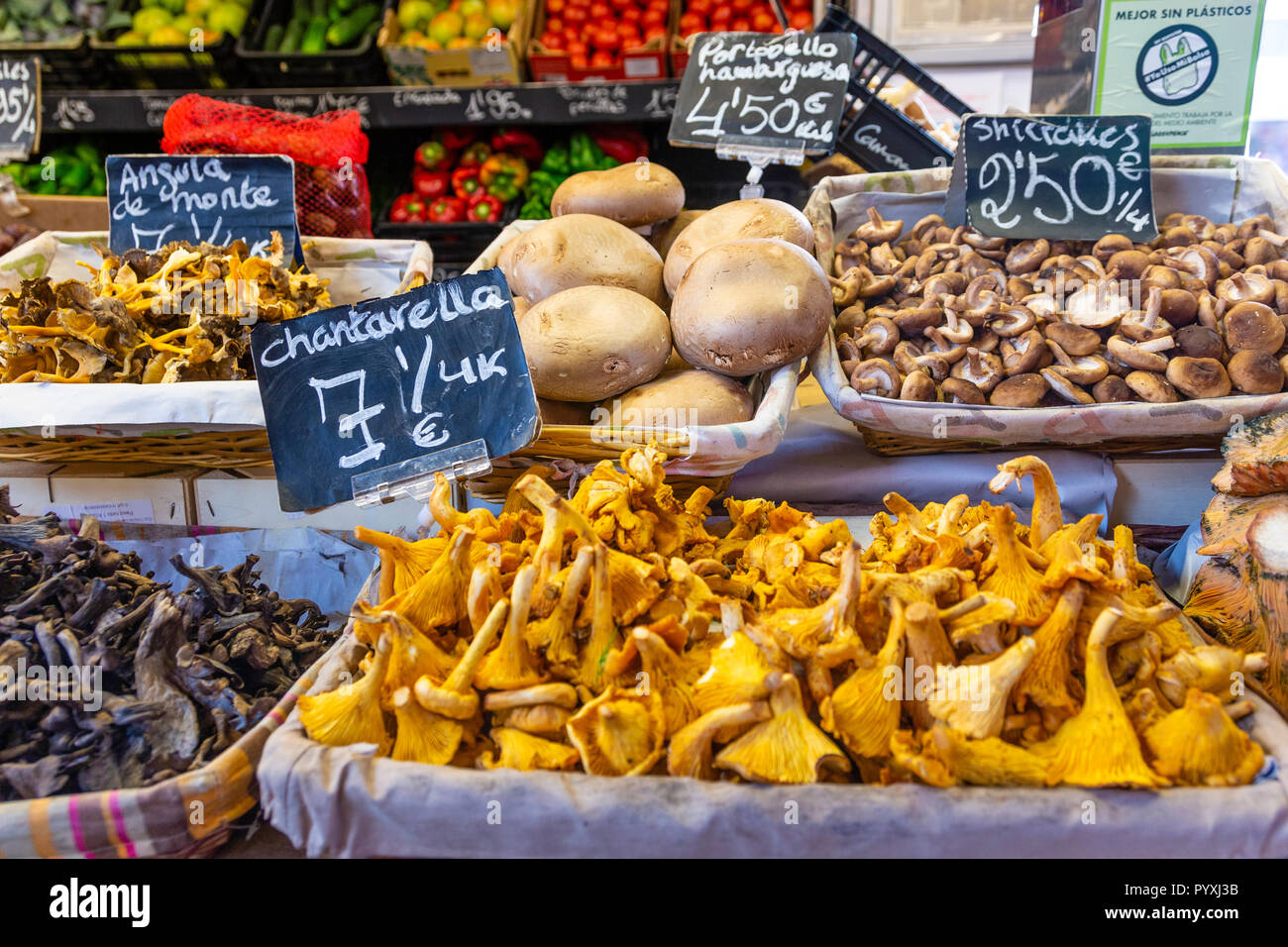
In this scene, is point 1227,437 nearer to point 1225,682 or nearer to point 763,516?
point 1225,682

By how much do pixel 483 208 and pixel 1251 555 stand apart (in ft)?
12.1

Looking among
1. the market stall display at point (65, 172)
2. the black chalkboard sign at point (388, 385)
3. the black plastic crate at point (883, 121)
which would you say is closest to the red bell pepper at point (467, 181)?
the market stall display at point (65, 172)

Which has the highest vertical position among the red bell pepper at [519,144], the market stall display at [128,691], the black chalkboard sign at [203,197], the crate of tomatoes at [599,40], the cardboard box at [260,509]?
the crate of tomatoes at [599,40]

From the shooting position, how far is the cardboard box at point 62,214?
304 cm

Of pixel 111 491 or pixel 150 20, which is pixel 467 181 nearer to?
pixel 150 20

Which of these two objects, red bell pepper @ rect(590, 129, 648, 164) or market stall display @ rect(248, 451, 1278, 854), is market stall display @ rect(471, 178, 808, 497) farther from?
red bell pepper @ rect(590, 129, 648, 164)

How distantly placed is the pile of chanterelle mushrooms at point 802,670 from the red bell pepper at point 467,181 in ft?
11.4

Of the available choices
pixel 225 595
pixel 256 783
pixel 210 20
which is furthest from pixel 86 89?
pixel 256 783

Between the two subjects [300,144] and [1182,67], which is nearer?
[1182,67]

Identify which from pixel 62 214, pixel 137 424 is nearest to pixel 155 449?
pixel 137 424

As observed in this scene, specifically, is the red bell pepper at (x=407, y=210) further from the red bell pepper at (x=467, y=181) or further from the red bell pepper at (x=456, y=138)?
the red bell pepper at (x=456, y=138)

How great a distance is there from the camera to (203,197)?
216 centimetres

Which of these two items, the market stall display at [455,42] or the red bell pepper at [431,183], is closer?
the market stall display at [455,42]

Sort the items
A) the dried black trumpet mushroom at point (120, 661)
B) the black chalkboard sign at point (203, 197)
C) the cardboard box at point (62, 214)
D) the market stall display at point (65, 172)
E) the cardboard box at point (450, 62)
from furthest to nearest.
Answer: the market stall display at point (65, 172) → the cardboard box at point (450, 62) → the cardboard box at point (62, 214) → the black chalkboard sign at point (203, 197) → the dried black trumpet mushroom at point (120, 661)
